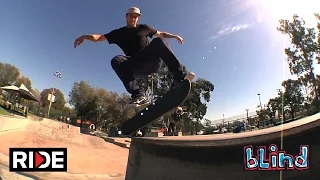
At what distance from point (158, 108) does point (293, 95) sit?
126 centimetres

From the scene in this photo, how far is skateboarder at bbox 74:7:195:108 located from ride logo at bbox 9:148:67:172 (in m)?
1.04

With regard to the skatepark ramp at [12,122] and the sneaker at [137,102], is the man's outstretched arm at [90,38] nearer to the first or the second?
the sneaker at [137,102]

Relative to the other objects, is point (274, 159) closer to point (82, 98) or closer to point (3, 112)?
point (82, 98)

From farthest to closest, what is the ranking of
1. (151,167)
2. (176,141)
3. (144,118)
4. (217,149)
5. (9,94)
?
(9,94)
(144,118)
(151,167)
(176,141)
(217,149)

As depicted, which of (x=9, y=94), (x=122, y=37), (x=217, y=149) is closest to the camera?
(x=217, y=149)

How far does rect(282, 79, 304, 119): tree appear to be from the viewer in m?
1.85

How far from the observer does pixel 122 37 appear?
8.37 feet

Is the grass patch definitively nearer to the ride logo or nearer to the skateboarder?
the ride logo

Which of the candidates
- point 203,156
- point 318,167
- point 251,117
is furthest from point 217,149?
→ point 251,117

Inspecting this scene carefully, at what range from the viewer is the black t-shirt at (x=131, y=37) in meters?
2.55

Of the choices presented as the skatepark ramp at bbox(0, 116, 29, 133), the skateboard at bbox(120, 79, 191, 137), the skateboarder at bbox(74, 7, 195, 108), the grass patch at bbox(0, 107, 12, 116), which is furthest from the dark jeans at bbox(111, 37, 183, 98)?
the grass patch at bbox(0, 107, 12, 116)

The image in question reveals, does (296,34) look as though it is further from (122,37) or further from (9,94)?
(9,94)

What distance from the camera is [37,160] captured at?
2406 millimetres

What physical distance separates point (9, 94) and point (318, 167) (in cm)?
345
